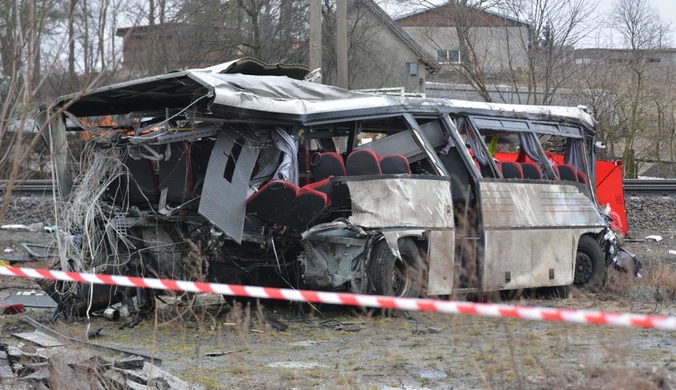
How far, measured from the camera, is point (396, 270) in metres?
9.52

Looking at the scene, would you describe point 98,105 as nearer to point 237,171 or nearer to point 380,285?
point 237,171

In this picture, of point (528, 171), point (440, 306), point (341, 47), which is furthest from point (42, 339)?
point (341, 47)

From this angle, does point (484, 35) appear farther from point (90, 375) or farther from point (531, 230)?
point (90, 375)

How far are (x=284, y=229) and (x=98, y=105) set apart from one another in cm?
276

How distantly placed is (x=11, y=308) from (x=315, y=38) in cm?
789

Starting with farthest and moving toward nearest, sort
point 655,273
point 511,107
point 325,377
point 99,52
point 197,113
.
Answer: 1. point 655,273
2. point 511,107
3. point 197,113
4. point 325,377
5. point 99,52

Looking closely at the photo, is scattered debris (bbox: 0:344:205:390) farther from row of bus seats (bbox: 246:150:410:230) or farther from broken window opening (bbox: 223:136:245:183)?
broken window opening (bbox: 223:136:245:183)

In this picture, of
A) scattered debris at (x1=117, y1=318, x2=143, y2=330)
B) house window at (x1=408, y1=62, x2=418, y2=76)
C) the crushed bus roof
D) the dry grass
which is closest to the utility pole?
the crushed bus roof

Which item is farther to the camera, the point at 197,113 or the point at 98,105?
the point at 98,105

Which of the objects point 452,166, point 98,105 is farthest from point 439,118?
point 98,105

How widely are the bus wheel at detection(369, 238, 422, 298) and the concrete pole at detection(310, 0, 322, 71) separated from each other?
23.2 feet

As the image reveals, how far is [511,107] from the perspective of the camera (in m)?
11.3

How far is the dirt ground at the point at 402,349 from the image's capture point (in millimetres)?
4909

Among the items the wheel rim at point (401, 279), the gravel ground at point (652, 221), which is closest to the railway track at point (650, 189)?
the gravel ground at point (652, 221)
